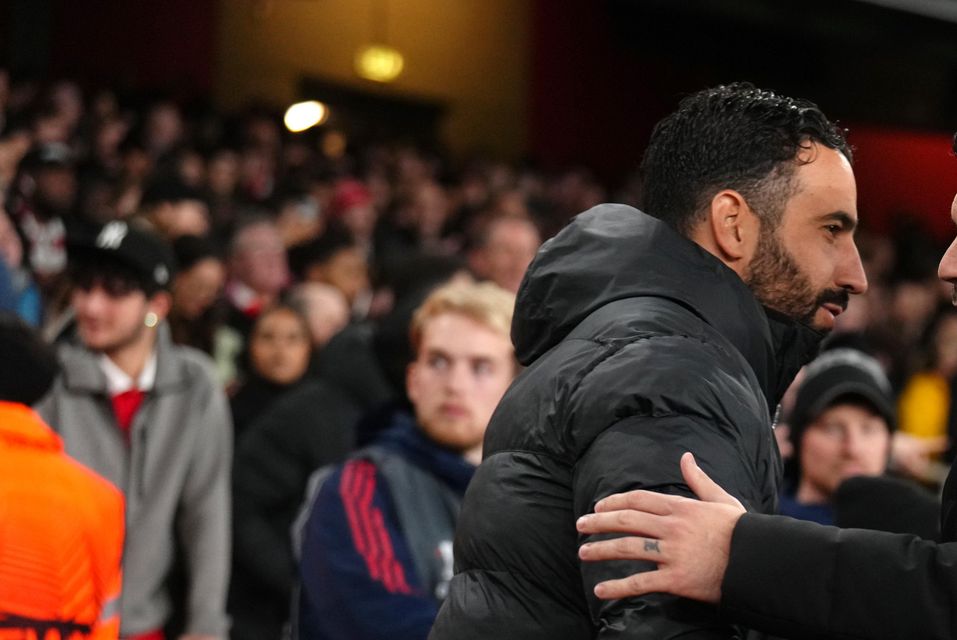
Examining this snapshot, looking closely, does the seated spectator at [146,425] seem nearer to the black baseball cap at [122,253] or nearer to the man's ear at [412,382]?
the black baseball cap at [122,253]

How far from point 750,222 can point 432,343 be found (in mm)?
1682

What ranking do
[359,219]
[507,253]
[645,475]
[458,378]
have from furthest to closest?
1. [359,219]
2. [507,253]
3. [458,378]
4. [645,475]

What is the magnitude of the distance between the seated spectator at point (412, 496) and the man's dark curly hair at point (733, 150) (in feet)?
4.44

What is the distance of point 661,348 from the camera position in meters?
1.98

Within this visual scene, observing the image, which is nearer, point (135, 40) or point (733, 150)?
point (733, 150)

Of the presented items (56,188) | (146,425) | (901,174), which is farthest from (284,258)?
(901,174)

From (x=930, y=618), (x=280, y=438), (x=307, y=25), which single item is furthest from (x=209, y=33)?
(x=930, y=618)

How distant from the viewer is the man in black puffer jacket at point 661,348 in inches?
75.5

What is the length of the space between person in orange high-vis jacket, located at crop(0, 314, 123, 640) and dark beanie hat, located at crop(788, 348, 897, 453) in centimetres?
223

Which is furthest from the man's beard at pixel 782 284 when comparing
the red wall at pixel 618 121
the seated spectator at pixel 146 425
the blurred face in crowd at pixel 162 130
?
the red wall at pixel 618 121

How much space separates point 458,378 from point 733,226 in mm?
1566

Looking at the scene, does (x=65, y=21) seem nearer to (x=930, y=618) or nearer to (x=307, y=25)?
(x=307, y=25)

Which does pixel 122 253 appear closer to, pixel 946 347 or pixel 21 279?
pixel 21 279

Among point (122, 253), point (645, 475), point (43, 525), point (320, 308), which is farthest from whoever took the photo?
point (320, 308)
